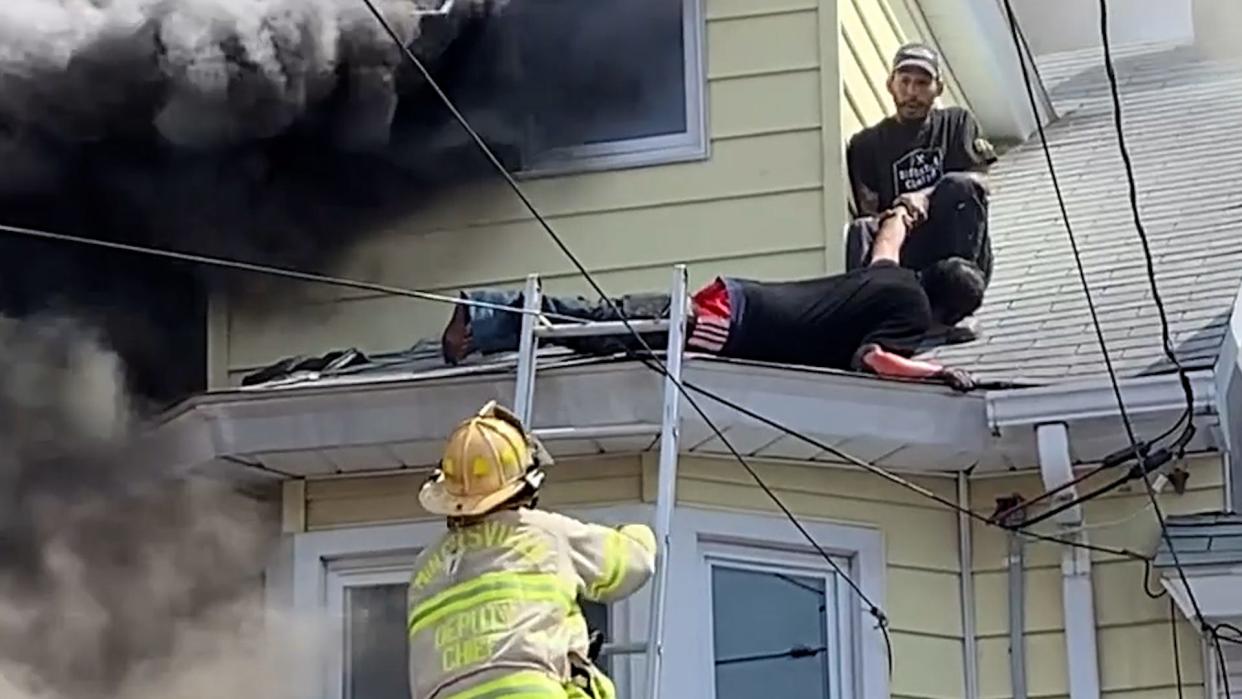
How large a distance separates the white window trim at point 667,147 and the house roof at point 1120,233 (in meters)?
1.05

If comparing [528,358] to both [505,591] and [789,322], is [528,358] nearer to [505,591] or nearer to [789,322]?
[789,322]

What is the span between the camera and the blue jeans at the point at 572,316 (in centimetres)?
638

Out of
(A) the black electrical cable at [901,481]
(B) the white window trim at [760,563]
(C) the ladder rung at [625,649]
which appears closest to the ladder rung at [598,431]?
(A) the black electrical cable at [901,481]

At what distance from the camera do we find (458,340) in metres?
6.76

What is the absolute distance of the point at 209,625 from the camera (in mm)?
6996

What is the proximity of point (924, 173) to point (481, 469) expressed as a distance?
112 inches

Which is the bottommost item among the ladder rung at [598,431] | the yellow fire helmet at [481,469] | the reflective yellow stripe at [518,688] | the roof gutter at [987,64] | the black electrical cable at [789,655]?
the reflective yellow stripe at [518,688]

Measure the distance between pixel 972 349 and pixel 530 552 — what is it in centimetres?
236

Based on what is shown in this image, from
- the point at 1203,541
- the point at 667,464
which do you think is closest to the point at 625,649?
the point at 667,464

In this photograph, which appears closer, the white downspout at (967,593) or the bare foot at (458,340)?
the white downspout at (967,593)

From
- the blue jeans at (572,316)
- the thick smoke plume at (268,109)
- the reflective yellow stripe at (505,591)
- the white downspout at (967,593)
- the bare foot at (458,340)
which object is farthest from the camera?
the thick smoke plume at (268,109)

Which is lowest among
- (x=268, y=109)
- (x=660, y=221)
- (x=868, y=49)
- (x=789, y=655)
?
(x=789, y=655)

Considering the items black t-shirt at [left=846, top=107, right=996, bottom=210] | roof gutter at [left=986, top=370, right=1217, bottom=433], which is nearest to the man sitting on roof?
black t-shirt at [left=846, top=107, right=996, bottom=210]

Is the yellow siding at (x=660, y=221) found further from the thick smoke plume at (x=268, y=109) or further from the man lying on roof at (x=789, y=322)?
the man lying on roof at (x=789, y=322)
